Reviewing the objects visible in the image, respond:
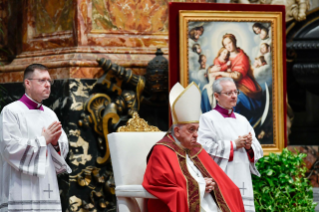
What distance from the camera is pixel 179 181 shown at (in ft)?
16.3

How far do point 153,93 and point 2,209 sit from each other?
2.50 m

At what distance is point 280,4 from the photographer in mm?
7375

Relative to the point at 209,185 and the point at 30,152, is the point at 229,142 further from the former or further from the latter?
the point at 30,152

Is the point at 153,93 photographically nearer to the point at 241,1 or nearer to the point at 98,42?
the point at 98,42

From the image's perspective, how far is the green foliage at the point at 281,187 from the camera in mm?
6238

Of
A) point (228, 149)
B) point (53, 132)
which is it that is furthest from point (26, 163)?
point (228, 149)

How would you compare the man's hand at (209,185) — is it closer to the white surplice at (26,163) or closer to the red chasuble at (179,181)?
the red chasuble at (179,181)

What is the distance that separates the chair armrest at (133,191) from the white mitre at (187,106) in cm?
60

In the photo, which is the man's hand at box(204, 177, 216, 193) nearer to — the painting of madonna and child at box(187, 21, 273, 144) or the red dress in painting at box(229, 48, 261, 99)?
the painting of madonna and child at box(187, 21, 273, 144)

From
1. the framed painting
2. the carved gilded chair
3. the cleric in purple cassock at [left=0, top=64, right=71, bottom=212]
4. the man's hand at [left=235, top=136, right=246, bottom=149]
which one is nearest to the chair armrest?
the carved gilded chair

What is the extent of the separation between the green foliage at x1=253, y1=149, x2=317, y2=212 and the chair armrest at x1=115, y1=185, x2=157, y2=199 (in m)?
1.66

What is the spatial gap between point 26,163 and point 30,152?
0.09 m

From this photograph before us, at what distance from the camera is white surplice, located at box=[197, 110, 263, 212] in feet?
18.7

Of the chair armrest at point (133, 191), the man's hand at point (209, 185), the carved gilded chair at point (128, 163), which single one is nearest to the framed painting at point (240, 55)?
the carved gilded chair at point (128, 163)
